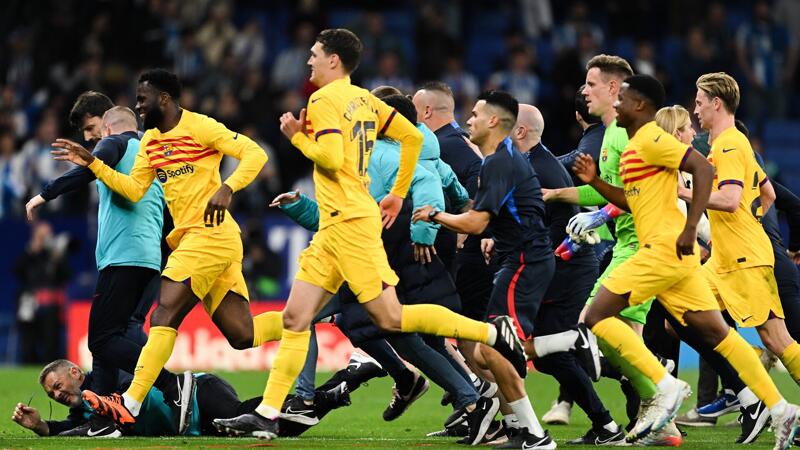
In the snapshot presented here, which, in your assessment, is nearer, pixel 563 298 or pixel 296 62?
pixel 563 298

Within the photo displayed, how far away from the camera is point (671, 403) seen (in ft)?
27.5

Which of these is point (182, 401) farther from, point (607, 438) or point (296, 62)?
point (296, 62)

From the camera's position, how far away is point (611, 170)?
9602 mm

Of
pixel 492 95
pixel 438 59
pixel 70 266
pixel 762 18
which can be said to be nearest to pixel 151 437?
pixel 492 95

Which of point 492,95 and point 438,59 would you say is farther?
point 438,59

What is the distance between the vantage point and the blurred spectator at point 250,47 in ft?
71.5

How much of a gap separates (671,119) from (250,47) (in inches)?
498

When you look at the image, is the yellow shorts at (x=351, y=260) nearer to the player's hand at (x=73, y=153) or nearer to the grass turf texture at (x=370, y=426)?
the grass turf texture at (x=370, y=426)

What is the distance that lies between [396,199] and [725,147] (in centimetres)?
221

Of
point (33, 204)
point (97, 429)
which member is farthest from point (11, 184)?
point (97, 429)

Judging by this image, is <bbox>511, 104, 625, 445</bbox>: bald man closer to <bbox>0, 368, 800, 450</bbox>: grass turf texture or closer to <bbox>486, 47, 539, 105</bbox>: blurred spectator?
<bbox>0, 368, 800, 450</bbox>: grass turf texture

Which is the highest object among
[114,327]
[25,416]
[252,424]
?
[114,327]

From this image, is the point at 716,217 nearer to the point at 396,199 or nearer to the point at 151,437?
the point at 396,199

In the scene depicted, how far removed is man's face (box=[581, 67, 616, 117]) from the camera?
9984 millimetres
